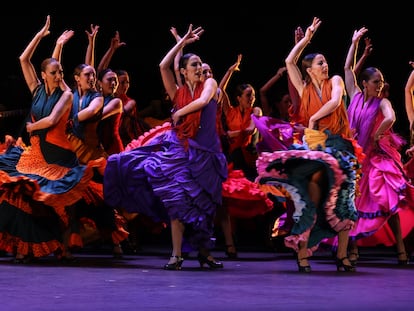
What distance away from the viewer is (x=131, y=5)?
10391 millimetres

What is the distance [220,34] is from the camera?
10609mm

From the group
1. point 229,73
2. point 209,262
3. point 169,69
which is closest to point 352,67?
point 169,69

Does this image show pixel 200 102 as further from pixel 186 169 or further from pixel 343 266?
pixel 343 266

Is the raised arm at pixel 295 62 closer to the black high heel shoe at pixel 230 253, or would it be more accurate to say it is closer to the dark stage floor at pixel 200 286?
the dark stage floor at pixel 200 286

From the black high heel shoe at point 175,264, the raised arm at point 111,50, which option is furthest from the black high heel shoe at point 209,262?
the raised arm at point 111,50

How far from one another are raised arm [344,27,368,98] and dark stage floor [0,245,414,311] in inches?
50.6

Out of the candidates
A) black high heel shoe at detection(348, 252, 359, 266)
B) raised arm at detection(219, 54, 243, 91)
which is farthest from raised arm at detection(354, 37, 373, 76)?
black high heel shoe at detection(348, 252, 359, 266)

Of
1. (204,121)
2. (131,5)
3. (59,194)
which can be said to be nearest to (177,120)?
(204,121)

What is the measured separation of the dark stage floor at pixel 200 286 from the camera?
4859mm

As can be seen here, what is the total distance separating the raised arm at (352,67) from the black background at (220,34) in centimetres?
253

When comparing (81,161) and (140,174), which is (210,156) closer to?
(140,174)

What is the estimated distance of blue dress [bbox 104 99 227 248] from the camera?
6.89 m

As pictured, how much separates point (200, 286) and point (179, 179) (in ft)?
4.39

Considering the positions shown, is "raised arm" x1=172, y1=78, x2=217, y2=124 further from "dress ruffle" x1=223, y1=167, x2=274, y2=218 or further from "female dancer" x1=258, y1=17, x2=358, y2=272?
"dress ruffle" x1=223, y1=167, x2=274, y2=218
